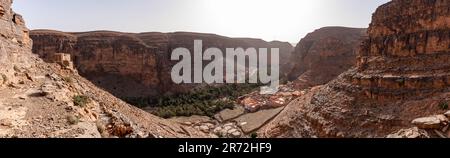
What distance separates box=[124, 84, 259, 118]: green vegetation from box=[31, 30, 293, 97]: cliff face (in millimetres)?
3678

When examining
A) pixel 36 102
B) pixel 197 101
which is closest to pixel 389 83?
pixel 36 102

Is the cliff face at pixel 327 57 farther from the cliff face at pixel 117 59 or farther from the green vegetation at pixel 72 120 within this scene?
the green vegetation at pixel 72 120

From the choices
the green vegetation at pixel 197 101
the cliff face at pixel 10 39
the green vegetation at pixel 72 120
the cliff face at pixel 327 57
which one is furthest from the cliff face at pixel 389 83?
the cliff face at pixel 327 57

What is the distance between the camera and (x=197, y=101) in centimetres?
5338

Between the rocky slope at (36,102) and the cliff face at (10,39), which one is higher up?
the cliff face at (10,39)

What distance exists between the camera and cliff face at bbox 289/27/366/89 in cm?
5856

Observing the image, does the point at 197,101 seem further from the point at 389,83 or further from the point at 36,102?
the point at 36,102

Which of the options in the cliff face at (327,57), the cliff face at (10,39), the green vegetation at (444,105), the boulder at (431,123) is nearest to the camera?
the boulder at (431,123)

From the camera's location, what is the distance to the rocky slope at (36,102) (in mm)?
12391

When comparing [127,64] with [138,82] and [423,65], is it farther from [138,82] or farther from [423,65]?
[423,65]

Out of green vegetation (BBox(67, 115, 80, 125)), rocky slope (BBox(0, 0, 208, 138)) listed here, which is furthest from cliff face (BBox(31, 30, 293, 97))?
green vegetation (BBox(67, 115, 80, 125))

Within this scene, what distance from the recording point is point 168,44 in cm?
6744

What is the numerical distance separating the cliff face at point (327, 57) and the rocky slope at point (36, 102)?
4592cm

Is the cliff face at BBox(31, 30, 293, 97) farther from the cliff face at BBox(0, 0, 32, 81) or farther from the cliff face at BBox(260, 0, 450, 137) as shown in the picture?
the cliff face at BBox(0, 0, 32, 81)
